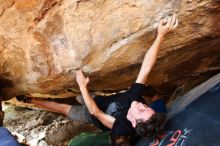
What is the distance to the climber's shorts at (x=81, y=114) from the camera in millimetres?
3330

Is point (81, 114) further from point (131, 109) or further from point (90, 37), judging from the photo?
point (90, 37)

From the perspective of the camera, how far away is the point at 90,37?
2762 mm

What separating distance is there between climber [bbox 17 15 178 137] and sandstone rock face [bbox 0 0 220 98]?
0.10m

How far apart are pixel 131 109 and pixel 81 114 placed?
745mm

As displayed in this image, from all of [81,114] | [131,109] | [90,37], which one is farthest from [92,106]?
[90,37]

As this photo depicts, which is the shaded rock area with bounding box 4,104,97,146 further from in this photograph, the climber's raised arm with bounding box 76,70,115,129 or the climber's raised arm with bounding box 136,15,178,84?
the climber's raised arm with bounding box 136,15,178,84

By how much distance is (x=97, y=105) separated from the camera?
321cm

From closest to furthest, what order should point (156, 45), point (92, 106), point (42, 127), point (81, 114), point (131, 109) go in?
point (156, 45), point (131, 109), point (92, 106), point (81, 114), point (42, 127)

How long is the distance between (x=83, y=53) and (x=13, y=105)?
2431 mm

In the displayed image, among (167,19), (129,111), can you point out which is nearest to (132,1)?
(167,19)

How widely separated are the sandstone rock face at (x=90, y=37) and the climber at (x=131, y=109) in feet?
0.32

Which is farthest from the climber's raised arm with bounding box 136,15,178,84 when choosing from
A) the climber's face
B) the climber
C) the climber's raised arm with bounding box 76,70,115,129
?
the climber's raised arm with bounding box 76,70,115,129

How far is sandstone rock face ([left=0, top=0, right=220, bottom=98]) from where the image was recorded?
2.58 m

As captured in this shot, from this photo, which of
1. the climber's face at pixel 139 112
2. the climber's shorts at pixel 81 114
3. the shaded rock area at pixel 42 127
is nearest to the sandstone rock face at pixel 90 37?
the climber's shorts at pixel 81 114
